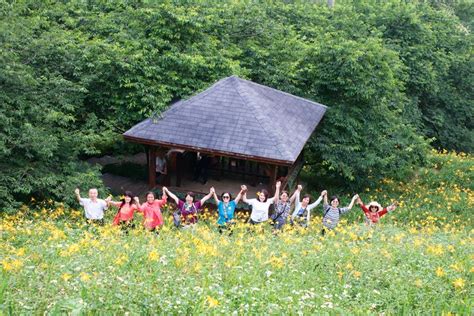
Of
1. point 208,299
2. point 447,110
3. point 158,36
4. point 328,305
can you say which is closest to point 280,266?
point 328,305

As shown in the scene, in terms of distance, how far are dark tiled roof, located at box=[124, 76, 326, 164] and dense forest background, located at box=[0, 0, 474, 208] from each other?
0.80m

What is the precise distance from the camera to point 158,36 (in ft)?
49.6

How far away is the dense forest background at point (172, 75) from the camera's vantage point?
1123cm

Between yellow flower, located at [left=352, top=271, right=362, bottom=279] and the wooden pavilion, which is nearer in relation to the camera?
yellow flower, located at [left=352, top=271, right=362, bottom=279]

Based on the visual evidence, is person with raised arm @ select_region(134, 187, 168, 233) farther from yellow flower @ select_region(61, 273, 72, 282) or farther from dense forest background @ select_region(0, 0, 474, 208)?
yellow flower @ select_region(61, 273, 72, 282)

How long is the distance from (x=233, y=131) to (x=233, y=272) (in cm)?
677

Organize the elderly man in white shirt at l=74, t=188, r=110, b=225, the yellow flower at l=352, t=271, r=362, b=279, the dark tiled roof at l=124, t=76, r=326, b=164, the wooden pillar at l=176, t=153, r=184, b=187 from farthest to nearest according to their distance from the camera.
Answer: the wooden pillar at l=176, t=153, r=184, b=187 → the dark tiled roof at l=124, t=76, r=326, b=164 → the elderly man in white shirt at l=74, t=188, r=110, b=225 → the yellow flower at l=352, t=271, r=362, b=279

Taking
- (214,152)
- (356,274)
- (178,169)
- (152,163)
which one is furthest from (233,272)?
(178,169)

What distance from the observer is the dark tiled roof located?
11906 mm

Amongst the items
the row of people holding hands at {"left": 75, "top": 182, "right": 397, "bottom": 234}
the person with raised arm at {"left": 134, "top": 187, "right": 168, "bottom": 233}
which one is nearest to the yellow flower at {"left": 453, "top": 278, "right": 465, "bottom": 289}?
the row of people holding hands at {"left": 75, "top": 182, "right": 397, "bottom": 234}

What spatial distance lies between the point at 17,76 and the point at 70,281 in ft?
24.4

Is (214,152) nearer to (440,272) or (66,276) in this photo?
(440,272)

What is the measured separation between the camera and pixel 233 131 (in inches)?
485

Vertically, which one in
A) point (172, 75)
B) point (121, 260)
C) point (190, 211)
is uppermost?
point (172, 75)
